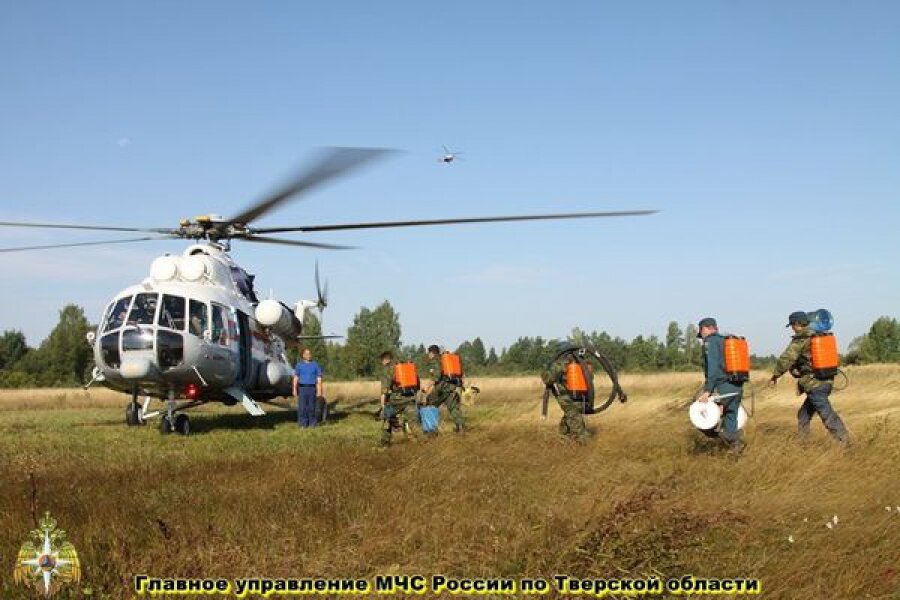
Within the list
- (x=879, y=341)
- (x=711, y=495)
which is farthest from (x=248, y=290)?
(x=879, y=341)

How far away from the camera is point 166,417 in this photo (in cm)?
1309

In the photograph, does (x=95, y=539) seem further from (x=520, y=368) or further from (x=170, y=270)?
(x=520, y=368)

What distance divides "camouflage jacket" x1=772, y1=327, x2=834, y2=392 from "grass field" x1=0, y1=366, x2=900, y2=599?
0.68 meters

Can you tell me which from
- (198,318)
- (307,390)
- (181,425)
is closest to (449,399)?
(307,390)

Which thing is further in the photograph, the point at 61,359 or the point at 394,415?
the point at 61,359

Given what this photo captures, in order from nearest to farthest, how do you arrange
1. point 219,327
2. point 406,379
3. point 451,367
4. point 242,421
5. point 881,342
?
point 406,379
point 451,367
point 219,327
point 242,421
point 881,342

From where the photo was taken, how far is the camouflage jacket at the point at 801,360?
8.27 metres

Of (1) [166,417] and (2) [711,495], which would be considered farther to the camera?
(1) [166,417]

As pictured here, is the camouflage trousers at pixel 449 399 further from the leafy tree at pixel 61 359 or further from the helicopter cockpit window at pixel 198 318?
the leafy tree at pixel 61 359

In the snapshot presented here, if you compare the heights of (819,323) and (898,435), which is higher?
(819,323)

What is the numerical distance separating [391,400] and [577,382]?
3.47m

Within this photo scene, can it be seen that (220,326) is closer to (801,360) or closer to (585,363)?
(585,363)

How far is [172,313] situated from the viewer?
13.1m

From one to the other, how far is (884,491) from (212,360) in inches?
439
